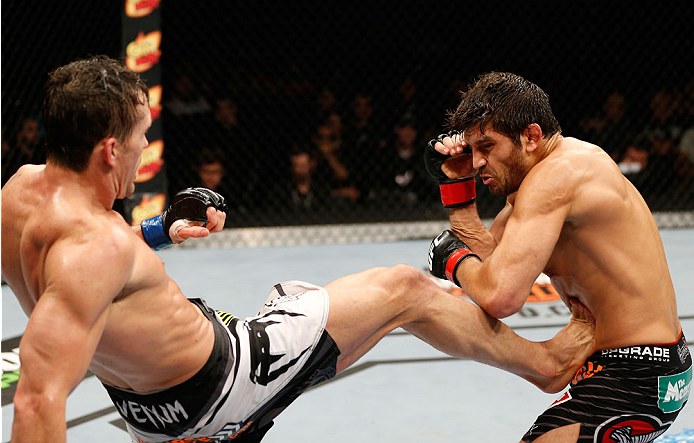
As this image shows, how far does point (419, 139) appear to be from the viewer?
629 cm

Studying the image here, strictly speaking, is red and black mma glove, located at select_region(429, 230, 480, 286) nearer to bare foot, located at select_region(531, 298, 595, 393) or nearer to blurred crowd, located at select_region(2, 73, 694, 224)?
bare foot, located at select_region(531, 298, 595, 393)

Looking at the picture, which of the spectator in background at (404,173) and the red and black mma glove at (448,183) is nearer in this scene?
the red and black mma glove at (448,183)

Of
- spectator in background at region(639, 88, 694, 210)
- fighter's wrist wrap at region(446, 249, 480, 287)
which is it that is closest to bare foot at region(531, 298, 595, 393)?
fighter's wrist wrap at region(446, 249, 480, 287)

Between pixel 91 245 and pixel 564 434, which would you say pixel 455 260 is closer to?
pixel 564 434

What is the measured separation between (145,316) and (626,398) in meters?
1.03

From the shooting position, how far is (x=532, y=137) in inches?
64.6

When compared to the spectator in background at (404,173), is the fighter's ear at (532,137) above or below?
above

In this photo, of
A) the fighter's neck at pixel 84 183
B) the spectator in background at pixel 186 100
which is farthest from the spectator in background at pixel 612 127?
the fighter's neck at pixel 84 183

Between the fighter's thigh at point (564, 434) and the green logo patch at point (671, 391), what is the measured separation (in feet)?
0.65

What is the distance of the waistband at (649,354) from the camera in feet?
5.16

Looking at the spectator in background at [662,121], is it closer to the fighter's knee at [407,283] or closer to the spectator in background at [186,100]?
the spectator in background at [186,100]

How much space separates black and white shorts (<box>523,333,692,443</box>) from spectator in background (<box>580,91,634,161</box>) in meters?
4.95

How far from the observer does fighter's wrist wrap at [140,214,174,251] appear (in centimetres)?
170

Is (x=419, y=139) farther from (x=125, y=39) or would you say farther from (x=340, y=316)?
(x=340, y=316)
